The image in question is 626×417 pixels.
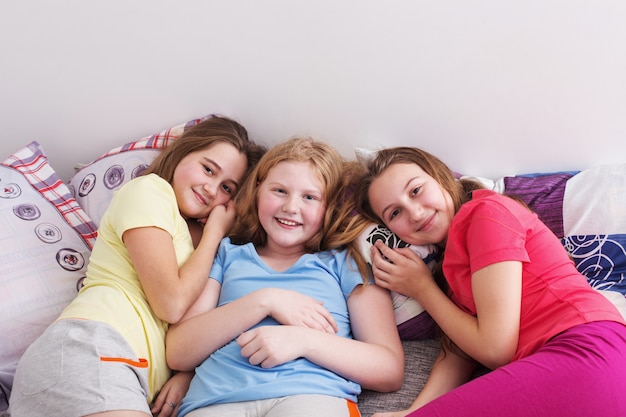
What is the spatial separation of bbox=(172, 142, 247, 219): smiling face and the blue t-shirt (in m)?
0.12

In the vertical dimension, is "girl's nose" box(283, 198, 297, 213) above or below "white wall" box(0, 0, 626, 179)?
below

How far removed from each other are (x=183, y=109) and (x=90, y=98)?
0.98 ft

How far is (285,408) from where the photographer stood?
122 cm

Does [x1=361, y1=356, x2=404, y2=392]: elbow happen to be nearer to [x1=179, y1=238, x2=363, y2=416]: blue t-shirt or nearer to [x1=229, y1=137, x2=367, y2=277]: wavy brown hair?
[x1=179, y1=238, x2=363, y2=416]: blue t-shirt

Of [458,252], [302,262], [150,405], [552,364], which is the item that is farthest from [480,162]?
[150,405]

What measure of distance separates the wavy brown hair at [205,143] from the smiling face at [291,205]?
0.20 metres

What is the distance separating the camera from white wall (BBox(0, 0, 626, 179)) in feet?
5.46

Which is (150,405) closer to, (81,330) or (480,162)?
(81,330)

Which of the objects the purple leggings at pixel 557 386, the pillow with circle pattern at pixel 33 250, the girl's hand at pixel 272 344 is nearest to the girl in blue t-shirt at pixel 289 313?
the girl's hand at pixel 272 344

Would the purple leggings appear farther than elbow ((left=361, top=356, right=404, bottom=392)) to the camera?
No

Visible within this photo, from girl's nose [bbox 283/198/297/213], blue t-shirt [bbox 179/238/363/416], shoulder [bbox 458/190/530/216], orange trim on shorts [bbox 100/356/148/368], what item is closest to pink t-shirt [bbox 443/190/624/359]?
shoulder [bbox 458/190/530/216]

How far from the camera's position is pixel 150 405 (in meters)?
1.39

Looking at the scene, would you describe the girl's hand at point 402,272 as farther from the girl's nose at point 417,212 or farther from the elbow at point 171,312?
the elbow at point 171,312

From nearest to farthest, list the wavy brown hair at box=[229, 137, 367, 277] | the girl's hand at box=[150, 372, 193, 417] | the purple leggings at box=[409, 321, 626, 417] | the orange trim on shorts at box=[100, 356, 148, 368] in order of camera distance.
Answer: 1. the purple leggings at box=[409, 321, 626, 417]
2. the orange trim on shorts at box=[100, 356, 148, 368]
3. the girl's hand at box=[150, 372, 193, 417]
4. the wavy brown hair at box=[229, 137, 367, 277]
